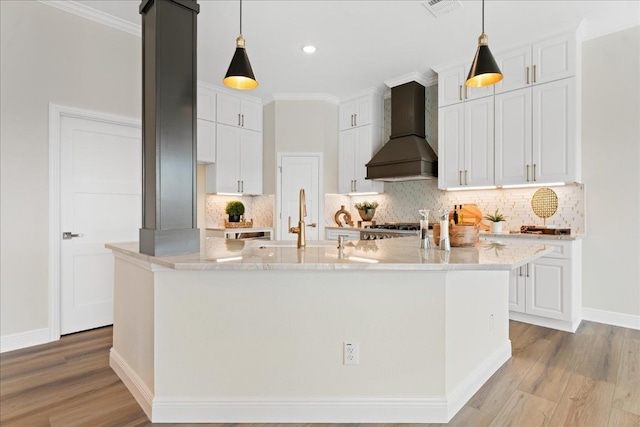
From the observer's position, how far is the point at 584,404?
202 cm

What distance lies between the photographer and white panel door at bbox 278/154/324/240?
546cm

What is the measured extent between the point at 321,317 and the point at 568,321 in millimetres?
2739

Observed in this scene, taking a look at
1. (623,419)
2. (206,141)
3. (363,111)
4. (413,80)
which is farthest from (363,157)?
(623,419)

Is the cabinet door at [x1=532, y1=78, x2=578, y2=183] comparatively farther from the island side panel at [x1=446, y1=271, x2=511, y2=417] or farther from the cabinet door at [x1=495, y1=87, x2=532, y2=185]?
the island side panel at [x1=446, y1=271, x2=511, y2=417]

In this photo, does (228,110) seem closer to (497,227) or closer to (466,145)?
(466,145)

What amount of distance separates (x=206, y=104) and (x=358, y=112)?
7.36 ft

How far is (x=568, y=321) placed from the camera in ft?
10.7

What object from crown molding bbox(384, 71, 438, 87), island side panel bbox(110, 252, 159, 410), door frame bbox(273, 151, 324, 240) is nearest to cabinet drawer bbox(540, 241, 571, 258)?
crown molding bbox(384, 71, 438, 87)

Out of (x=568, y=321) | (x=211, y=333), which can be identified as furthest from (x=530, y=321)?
(x=211, y=333)

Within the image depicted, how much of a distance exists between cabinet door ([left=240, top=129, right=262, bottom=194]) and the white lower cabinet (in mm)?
3822

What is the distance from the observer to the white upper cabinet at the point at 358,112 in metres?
5.25

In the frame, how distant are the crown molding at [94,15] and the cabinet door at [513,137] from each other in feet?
12.9

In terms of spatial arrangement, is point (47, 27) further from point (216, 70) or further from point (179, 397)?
point (179, 397)

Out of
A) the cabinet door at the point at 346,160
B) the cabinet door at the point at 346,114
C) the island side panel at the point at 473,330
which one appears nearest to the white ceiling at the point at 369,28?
the cabinet door at the point at 346,114
